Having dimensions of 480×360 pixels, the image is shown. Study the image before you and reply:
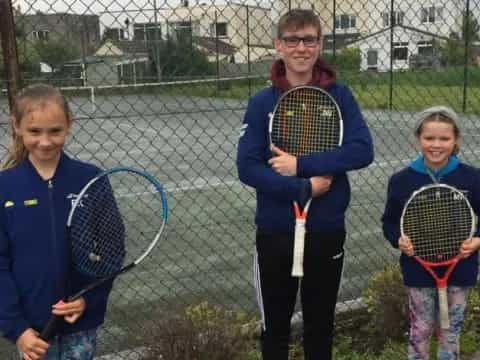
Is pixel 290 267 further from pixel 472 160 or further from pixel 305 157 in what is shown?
pixel 472 160

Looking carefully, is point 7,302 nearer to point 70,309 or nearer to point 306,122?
point 70,309

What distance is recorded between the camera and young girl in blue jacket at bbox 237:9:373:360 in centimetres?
242

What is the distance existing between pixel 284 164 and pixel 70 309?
951 millimetres

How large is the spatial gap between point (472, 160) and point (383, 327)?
24.2ft

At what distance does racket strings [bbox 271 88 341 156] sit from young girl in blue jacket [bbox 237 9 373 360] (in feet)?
0.16

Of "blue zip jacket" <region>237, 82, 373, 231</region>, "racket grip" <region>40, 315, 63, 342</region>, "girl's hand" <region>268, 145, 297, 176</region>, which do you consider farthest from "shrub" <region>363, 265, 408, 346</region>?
"racket grip" <region>40, 315, 63, 342</region>

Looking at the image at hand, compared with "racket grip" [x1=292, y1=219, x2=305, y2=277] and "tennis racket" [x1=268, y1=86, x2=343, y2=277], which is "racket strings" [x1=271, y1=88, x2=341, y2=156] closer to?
"tennis racket" [x1=268, y1=86, x2=343, y2=277]

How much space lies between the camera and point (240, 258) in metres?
5.54

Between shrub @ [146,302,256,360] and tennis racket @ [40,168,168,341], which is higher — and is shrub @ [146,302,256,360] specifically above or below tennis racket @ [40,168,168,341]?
below

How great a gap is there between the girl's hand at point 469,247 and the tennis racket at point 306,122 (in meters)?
0.72

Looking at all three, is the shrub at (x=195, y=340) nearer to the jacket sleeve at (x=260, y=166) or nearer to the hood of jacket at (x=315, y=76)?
the jacket sleeve at (x=260, y=166)

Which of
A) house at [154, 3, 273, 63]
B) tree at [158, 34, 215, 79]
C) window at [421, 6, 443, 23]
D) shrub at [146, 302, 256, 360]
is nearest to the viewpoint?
shrub at [146, 302, 256, 360]

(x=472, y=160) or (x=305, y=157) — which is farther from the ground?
(x=305, y=157)

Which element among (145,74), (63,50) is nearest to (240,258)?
(63,50)
